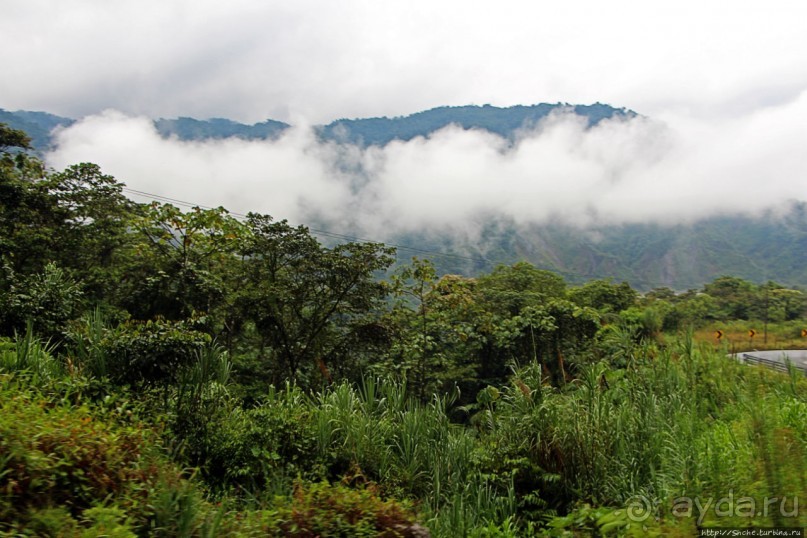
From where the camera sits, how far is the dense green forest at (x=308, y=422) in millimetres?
3010

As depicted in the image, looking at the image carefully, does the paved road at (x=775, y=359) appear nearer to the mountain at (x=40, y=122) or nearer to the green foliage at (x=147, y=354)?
the green foliage at (x=147, y=354)

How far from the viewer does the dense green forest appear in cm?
301

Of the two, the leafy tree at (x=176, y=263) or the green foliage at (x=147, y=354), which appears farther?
the leafy tree at (x=176, y=263)

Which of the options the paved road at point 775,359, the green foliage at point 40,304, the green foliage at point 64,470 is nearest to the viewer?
the green foliage at point 64,470

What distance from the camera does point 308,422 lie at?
582cm

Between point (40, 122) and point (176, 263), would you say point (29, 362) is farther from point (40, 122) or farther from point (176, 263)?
point (40, 122)

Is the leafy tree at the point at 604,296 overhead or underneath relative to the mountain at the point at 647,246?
overhead

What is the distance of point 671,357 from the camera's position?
275 inches

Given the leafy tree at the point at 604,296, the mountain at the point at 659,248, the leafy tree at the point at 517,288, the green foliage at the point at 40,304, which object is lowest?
the mountain at the point at 659,248

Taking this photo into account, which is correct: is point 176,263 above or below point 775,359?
above

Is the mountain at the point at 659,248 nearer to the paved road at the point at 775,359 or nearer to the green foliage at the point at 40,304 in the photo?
the paved road at the point at 775,359

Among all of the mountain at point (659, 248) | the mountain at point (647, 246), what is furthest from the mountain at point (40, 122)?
the mountain at point (659, 248)

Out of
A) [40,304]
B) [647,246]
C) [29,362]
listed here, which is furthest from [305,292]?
[647,246]

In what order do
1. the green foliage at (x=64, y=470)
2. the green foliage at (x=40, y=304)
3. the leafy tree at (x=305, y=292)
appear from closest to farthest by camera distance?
the green foliage at (x=64, y=470)
the green foliage at (x=40, y=304)
the leafy tree at (x=305, y=292)
